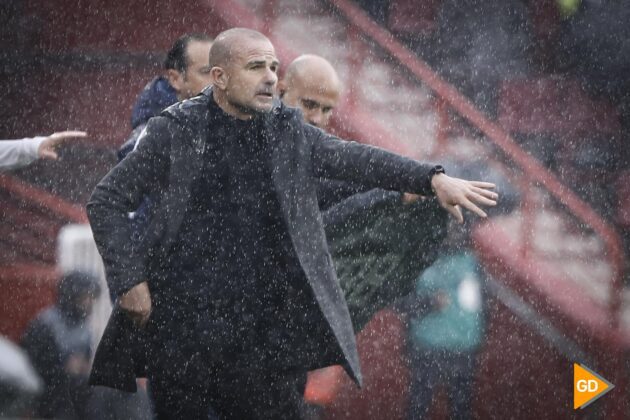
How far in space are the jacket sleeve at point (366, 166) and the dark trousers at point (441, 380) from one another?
2.52 metres

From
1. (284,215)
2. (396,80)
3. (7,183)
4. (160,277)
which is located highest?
(396,80)

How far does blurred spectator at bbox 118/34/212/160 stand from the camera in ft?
10.7

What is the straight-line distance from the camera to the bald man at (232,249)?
2572 millimetres

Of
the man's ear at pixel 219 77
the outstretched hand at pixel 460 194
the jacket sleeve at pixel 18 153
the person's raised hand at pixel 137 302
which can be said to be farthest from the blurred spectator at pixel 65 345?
the outstretched hand at pixel 460 194

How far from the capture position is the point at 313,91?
10.8ft

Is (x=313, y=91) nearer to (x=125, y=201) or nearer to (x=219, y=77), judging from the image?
(x=219, y=77)

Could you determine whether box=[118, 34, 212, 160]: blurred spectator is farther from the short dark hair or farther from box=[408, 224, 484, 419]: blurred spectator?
box=[408, 224, 484, 419]: blurred spectator

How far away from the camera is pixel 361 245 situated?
3.14 metres

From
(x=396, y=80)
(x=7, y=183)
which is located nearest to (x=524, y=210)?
(x=396, y=80)

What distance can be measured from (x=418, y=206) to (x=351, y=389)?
2.91m

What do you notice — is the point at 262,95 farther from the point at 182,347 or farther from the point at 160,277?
the point at 182,347

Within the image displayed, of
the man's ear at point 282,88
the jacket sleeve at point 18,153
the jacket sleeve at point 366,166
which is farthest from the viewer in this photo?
the jacket sleeve at point 18,153

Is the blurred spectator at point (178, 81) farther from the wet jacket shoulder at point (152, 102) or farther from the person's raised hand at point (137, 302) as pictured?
the person's raised hand at point (137, 302)

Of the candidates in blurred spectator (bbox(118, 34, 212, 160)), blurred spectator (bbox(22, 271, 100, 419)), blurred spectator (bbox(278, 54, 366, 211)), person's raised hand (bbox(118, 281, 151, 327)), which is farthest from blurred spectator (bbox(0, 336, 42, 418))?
person's raised hand (bbox(118, 281, 151, 327))
